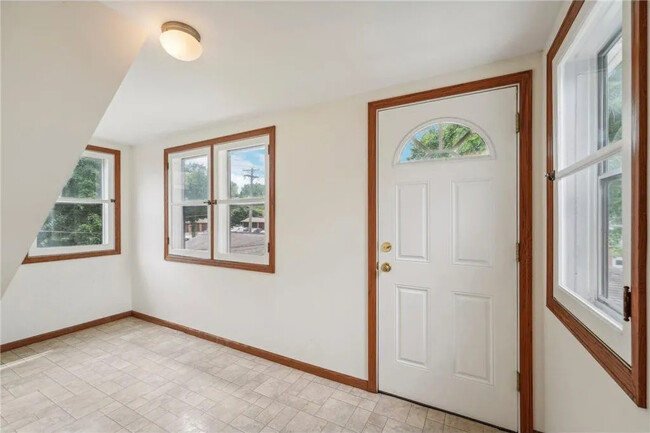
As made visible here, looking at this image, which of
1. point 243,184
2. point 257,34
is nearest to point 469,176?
point 257,34

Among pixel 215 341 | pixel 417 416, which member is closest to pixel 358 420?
pixel 417 416

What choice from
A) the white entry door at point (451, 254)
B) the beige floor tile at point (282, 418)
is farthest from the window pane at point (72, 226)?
the white entry door at point (451, 254)

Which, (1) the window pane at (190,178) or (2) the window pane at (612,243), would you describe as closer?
(2) the window pane at (612,243)

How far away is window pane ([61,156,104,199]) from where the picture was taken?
333 centimetres

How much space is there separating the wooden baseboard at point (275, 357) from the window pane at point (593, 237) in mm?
1615

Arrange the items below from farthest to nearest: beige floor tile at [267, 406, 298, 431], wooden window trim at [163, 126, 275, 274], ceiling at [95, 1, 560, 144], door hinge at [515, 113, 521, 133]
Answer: wooden window trim at [163, 126, 275, 274] → beige floor tile at [267, 406, 298, 431] → door hinge at [515, 113, 521, 133] → ceiling at [95, 1, 560, 144]

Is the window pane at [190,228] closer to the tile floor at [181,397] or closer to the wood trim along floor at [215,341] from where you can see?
the wood trim along floor at [215,341]

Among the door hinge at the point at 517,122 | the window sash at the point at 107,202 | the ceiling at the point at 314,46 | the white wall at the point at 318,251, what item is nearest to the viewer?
the ceiling at the point at 314,46

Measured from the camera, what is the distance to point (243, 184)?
2.96 m

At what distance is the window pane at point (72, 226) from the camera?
3191mm

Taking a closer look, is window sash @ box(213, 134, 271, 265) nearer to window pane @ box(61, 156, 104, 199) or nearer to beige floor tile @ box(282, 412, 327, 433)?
beige floor tile @ box(282, 412, 327, 433)

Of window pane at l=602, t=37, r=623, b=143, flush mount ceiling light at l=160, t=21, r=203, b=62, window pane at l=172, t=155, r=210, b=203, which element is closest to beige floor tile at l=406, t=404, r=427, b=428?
window pane at l=602, t=37, r=623, b=143

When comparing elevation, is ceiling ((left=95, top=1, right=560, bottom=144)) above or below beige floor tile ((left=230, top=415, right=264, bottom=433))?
above

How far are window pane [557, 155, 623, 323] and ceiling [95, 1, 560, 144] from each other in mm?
862
